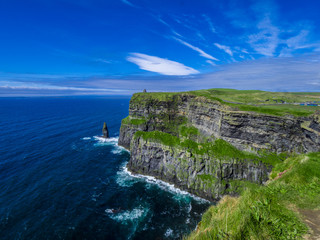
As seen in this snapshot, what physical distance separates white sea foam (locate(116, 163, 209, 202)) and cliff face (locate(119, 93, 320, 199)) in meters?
1.51

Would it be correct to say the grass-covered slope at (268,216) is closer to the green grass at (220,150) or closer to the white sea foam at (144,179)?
the green grass at (220,150)

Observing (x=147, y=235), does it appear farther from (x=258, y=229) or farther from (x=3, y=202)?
(x=3, y=202)

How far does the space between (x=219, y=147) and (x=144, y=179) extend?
25468 millimetres

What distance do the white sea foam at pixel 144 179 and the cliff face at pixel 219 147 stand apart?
1515 mm

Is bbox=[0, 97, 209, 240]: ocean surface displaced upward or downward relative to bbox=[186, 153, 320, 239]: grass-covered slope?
downward

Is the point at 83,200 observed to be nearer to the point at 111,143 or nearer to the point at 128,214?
the point at 128,214

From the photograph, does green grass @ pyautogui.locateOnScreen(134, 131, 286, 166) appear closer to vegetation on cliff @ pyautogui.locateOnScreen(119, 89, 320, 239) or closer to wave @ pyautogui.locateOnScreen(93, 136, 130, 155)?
vegetation on cliff @ pyautogui.locateOnScreen(119, 89, 320, 239)

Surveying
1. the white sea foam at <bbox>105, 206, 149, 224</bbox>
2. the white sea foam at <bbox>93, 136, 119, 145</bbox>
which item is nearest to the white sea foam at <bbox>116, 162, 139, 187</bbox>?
the white sea foam at <bbox>105, 206, 149, 224</bbox>

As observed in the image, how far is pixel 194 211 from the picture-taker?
3469 cm

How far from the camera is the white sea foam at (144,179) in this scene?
41306 millimetres

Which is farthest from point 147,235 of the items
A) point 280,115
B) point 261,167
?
point 280,115

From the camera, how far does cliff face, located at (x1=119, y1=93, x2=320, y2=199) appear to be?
36.2m

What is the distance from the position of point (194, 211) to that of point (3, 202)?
148 feet

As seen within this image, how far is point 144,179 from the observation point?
4719 cm
